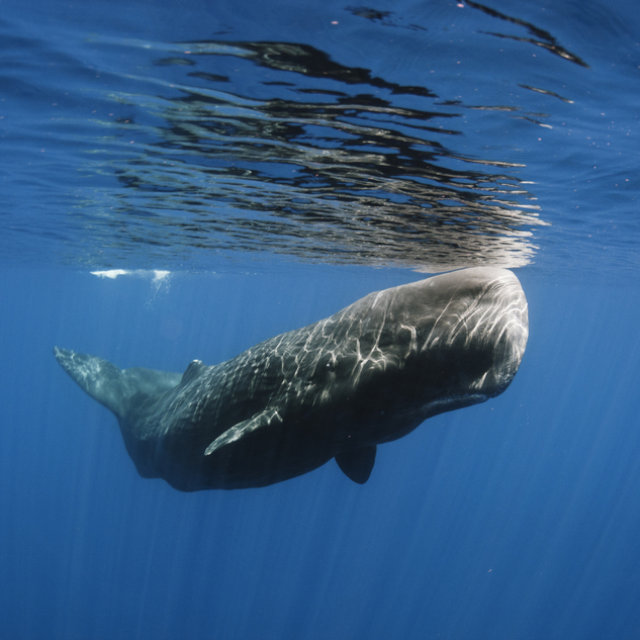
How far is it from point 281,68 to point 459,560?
277 ft

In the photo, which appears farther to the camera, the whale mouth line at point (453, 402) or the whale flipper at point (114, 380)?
the whale flipper at point (114, 380)

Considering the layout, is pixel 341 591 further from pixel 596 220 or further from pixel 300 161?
pixel 300 161

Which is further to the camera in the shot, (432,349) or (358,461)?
(358,461)

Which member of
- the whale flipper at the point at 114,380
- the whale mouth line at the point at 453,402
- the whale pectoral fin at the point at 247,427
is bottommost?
the whale flipper at the point at 114,380

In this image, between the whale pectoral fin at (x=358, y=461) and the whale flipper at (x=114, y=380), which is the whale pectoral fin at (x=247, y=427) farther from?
the whale flipper at (x=114, y=380)

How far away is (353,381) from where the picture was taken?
4555 millimetres

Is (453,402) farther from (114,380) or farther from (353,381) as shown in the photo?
(114,380)

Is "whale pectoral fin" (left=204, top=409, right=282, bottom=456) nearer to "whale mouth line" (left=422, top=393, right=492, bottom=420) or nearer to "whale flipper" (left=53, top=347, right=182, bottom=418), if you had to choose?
"whale mouth line" (left=422, top=393, right=492, bottom=420)

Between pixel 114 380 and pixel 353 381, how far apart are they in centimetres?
840

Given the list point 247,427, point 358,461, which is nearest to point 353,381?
point 247,427

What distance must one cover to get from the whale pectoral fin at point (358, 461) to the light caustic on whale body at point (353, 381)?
0.02m

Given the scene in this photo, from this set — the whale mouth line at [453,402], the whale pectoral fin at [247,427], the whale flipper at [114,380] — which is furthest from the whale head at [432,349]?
the whale flipper at [114,380]

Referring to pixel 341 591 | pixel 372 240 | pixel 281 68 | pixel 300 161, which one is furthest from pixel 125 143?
pixel 341 591

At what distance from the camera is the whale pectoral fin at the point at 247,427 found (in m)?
4.95
